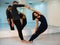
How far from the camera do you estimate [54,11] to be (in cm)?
254

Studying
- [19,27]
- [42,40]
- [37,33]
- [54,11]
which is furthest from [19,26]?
[54,11]

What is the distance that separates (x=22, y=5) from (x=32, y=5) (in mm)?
184

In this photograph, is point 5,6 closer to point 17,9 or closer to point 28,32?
point 17,9

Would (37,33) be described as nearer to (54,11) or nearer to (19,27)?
(19,27)

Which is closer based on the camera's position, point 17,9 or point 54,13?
point 17,9

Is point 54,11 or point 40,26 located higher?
point 54,11

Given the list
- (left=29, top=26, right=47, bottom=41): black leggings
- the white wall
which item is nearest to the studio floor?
(left=29, top=26, right=47, bottom=41): black leggings

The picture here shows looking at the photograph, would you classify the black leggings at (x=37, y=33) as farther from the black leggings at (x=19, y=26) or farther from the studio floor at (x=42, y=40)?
the black leggings at (x=19, y=26)

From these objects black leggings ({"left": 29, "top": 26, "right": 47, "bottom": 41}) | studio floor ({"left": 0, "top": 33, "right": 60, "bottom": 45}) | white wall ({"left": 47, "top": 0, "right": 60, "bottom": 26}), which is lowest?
studio floor ({"left": 0, "top": 33, "right": 60, "bottom": 45})

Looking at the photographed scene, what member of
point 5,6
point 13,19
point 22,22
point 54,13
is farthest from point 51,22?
point 5,6

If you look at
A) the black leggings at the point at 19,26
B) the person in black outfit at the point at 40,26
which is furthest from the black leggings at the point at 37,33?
the black leggings at the point at 19,26

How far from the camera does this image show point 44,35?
249cm

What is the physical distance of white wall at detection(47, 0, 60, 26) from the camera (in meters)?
2.51

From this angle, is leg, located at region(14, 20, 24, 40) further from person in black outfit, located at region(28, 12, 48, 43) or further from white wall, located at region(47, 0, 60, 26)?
white wall, located at region(47, 0, 60, 26)
